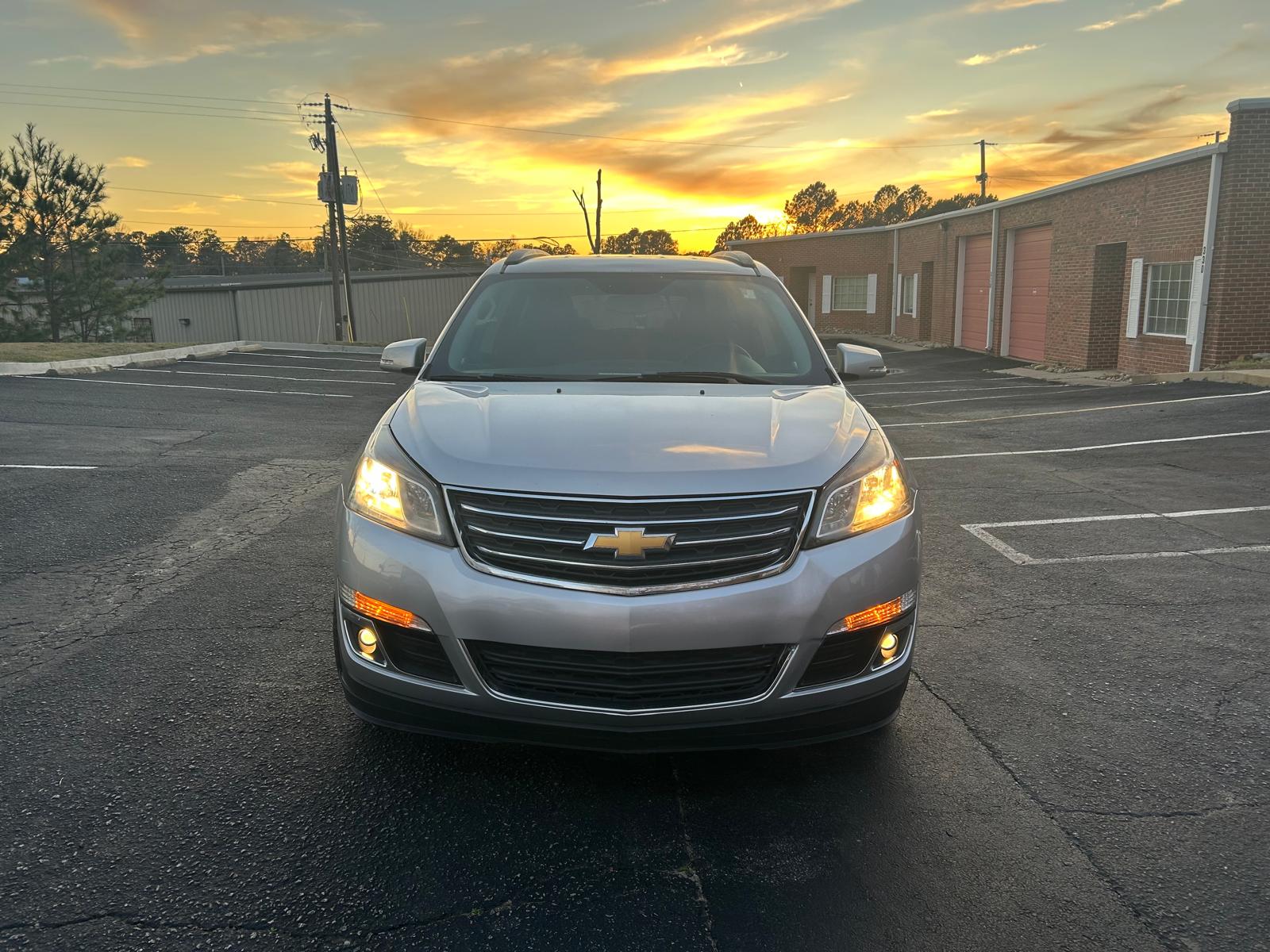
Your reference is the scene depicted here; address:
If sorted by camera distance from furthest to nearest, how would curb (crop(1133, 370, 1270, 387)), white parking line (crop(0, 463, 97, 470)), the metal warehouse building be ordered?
1. the metal warehouse building
2. curb (crop(1133, 370, 1270, 387))
3. white parking line (crop(0, 463, 97, 470))

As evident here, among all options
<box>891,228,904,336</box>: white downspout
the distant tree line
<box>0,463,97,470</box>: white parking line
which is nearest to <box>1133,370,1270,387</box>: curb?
<box>0,463,97,470</box>: white parking line

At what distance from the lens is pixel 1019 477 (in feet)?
28.7

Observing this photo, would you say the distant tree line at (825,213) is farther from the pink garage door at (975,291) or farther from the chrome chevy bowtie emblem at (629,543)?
the chrome chevy bowtie emblem at (629,543)

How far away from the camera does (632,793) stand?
3.04 meters

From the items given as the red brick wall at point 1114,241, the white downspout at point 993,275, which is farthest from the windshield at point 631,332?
the white downspout at point 993,275

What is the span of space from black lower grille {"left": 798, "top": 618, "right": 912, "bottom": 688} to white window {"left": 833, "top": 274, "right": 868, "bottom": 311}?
3974 centimetres

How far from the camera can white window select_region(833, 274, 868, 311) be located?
4114 centimetres

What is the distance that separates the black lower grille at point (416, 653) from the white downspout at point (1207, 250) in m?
18.3

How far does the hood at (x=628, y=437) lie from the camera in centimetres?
278

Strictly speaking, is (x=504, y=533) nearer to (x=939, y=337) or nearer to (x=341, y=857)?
(x=341, y=857)

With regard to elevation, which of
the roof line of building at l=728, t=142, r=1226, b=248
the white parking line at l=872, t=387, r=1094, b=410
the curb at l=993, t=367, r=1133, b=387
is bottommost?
the white parking line at l=872, t=387, r=1094, b=410

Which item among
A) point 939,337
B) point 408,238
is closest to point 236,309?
point 939,337

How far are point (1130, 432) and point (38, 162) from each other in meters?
42.6

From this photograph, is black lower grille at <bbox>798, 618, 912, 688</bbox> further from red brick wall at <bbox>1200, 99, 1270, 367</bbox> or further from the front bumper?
red brick wall at <bbox>1200, 99, 1270, 367</bbox>
